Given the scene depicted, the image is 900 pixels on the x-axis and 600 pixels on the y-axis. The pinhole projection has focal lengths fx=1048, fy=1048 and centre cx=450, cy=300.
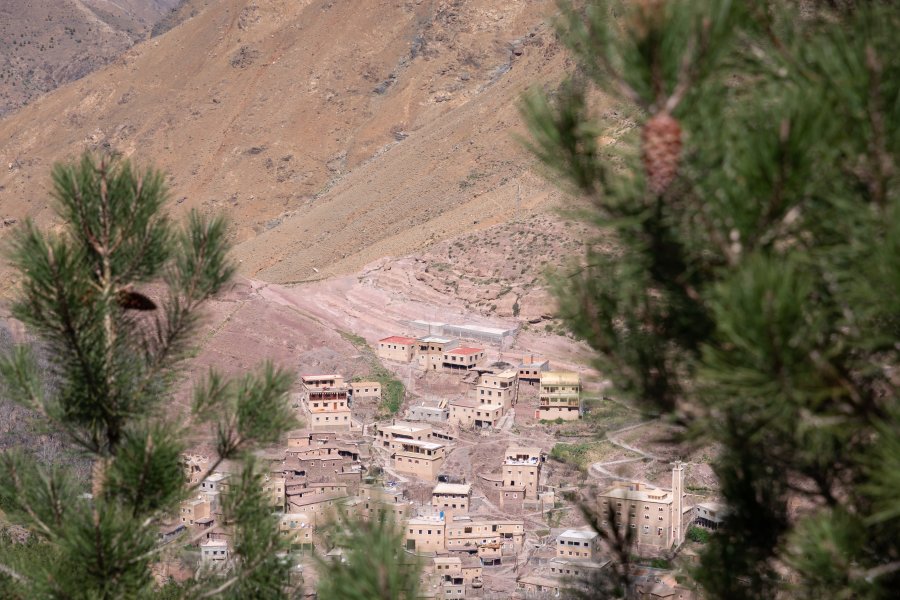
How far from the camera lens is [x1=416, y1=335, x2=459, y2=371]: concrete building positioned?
112 feet

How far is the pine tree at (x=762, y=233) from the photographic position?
2.46 meters

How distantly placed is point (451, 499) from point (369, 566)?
73.6 feet

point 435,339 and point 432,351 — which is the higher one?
point 435,339

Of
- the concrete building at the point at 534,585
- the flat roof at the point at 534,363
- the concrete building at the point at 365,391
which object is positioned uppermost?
the flat roof at the point at 534,363

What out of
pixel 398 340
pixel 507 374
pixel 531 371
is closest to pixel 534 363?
pixel 531 371

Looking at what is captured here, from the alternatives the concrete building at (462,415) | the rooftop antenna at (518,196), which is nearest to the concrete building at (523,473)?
the concrete building at (462,415)

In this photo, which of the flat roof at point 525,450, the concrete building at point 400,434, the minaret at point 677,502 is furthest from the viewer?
the concrete building at point 400,434

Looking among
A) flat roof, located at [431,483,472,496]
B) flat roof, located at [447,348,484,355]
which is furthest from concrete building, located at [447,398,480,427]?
flat roof, located at [431,483,472,496]

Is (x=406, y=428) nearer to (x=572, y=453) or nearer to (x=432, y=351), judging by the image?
(x=572, y=453)

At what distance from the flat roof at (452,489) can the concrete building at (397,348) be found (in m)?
9.47

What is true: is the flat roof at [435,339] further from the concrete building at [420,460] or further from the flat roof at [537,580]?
the flat roof at [537,580]

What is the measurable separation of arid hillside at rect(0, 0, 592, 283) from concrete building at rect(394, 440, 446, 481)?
21518mm

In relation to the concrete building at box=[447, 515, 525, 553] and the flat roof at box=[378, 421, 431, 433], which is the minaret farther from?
the flat roof at box=[378, 421, 431, 433]

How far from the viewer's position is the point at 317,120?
2832 inches
